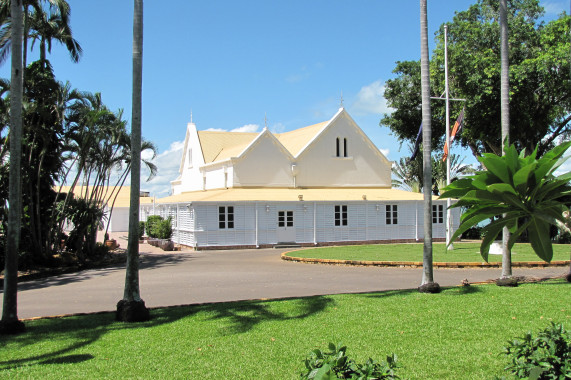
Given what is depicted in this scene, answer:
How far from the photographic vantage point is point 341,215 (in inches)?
1210

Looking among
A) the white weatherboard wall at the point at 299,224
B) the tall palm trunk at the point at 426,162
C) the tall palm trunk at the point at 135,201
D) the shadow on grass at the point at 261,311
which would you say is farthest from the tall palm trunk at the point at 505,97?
the white weatherboard wall at the point at 299,224

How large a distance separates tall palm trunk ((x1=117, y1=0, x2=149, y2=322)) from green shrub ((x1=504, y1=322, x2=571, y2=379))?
21.8 feet

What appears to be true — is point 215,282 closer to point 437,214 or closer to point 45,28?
point 45,28

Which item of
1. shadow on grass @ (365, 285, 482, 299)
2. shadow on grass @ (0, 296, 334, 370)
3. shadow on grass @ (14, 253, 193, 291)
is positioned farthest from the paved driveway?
shadow on grass @ (0, 296, 334, 370)

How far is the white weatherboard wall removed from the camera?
91.3 feet

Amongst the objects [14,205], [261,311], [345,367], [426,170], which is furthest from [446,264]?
[345,367]

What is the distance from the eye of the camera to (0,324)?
8930 millimetres

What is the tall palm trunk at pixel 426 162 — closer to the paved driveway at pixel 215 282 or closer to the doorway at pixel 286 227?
the paved driveway at pixel 215 282

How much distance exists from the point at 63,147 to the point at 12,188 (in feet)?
39.2

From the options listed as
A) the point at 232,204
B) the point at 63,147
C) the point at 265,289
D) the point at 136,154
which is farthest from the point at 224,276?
the point at 232,204

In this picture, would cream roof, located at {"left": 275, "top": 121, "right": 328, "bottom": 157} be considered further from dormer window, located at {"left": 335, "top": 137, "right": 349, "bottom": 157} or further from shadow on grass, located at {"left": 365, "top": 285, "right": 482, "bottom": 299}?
shadow on grass, located at {"left": 365, "top": 285, "right": 482, "bottom": 299}

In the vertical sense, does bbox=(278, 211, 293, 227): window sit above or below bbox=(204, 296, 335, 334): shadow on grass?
above

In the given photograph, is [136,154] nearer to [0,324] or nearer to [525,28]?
[0,324]

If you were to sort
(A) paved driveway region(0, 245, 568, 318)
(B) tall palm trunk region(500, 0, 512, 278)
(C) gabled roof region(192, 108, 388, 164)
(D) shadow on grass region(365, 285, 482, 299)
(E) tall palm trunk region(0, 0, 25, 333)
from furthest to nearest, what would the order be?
1. (C) gabled roof region(192, 108, 388, 164)
2. (B) tall palm trunk region(500, 0, 512, 278)
3. (A) paved driveway region(0, 245, 568, 318)
4. (D) shadow on grass region(365, 285, 482, 299)
5. (E) tall palm trunk region(0, 0, 25, 333)
